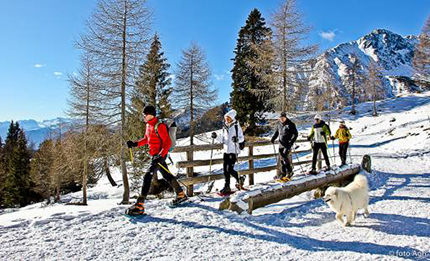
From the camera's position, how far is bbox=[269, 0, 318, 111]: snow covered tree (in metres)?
10.9

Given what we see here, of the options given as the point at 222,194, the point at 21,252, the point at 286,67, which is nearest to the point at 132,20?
the point at 286,67

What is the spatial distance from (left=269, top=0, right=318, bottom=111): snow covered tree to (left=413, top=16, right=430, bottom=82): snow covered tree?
16.6 m

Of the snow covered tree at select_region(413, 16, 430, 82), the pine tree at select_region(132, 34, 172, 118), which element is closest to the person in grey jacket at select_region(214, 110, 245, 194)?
the pine tree at select_region(132, 34, 172, 118)

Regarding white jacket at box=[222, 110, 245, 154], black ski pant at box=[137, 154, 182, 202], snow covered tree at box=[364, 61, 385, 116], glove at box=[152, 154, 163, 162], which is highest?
snow covered tree at box=[364, 61, 385, 116]

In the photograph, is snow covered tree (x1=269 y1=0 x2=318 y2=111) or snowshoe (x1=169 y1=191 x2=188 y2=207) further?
snow covered tree (x1=269 y1=0 x2=318 y2=111)

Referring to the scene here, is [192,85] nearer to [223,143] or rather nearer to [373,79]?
[223,143]

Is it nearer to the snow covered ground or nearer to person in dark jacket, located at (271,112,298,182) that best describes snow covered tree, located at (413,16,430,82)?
the snow covered ground

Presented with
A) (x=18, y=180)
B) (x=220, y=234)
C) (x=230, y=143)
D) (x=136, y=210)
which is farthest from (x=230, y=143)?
(x=18, y=180)

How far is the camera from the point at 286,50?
1085 centimetres

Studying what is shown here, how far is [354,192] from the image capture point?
482 centimetres

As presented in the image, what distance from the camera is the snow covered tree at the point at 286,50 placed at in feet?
35.8

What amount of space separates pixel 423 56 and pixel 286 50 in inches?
710

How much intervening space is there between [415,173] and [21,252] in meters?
13.3

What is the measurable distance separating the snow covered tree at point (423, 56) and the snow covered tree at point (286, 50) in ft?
54.4
